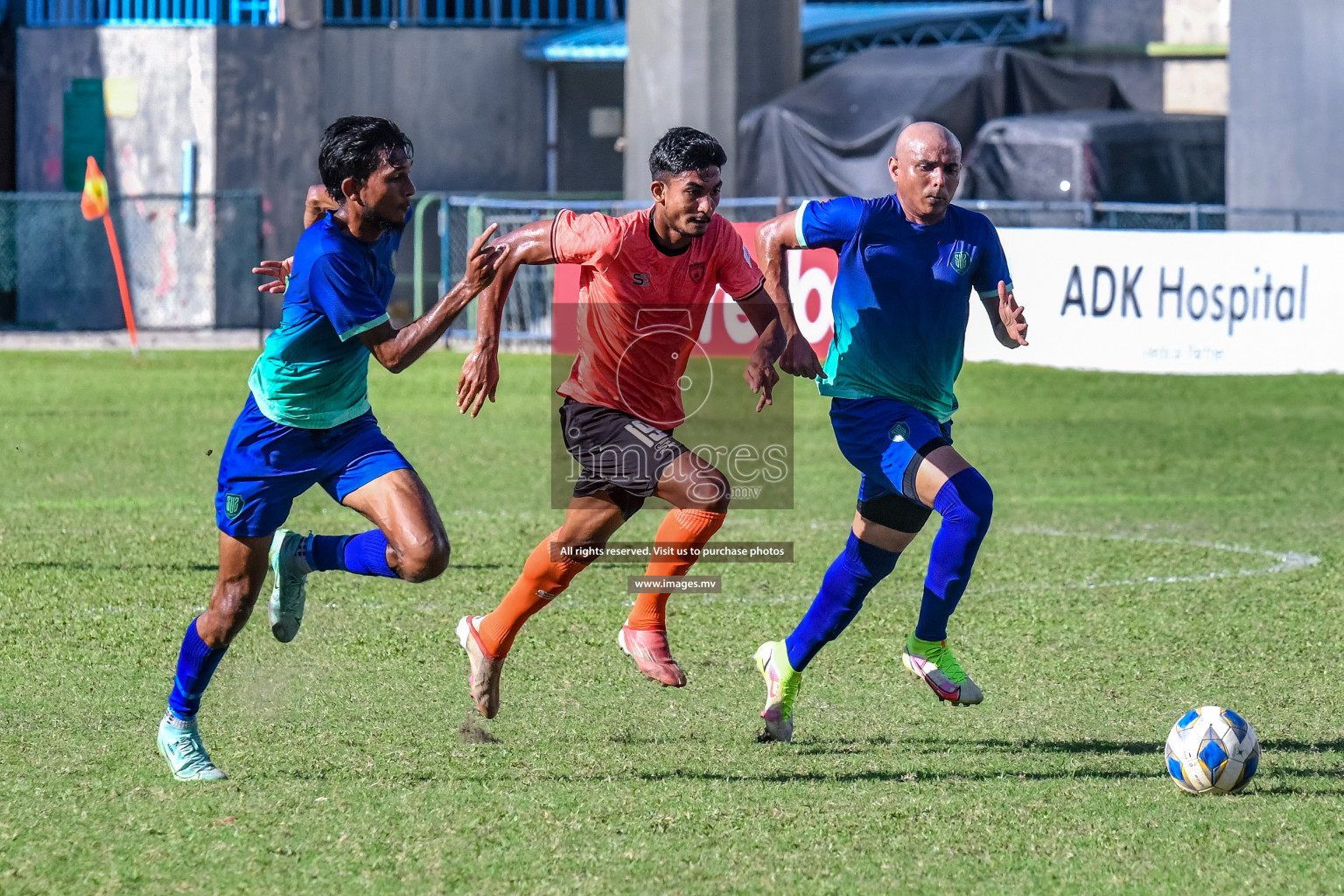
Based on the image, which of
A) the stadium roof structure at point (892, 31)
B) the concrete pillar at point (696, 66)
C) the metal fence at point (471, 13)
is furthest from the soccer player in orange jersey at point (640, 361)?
the metal fence at point (471, 13)

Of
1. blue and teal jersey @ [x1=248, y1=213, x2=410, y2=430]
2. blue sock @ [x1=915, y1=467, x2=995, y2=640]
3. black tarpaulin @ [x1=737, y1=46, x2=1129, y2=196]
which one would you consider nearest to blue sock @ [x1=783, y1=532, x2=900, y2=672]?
blue sock @ [x1=915, y1=467, x2=995, y2=640]

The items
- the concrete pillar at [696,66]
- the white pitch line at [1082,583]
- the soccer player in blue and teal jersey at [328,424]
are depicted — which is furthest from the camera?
the concrete pillar at [696,66]

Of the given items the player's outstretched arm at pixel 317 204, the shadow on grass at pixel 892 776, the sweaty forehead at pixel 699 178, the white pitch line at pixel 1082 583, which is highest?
the sweaty forehead at pixel 699 178

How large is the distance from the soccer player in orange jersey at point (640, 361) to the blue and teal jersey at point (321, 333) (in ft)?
1.98

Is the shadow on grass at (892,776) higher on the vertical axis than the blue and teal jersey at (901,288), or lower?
lower

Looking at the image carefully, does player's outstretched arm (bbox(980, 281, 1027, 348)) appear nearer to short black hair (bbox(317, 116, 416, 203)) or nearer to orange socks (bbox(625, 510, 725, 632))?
orange socks (bbox(625, 510, 725, 632))

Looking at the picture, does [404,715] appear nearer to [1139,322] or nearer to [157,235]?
[1139,322]

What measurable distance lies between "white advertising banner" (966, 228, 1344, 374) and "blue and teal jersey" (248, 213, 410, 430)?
46.1ft

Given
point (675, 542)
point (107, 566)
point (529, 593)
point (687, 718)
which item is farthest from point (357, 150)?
point (107, 566)

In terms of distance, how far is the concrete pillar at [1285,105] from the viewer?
24.1 meters

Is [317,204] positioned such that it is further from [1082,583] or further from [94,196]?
[94,196]

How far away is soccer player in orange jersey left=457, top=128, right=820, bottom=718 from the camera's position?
666 cm

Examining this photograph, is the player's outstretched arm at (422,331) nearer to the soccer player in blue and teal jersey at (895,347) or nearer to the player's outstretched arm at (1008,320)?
the soccer player in blue and teal jersey at (895,347)

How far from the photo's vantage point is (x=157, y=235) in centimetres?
2842
